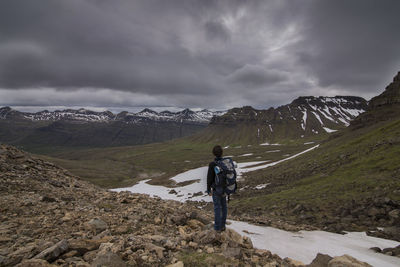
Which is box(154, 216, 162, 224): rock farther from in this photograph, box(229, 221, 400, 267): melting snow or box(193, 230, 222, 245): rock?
box(229, 221, 400, 267): melting snow

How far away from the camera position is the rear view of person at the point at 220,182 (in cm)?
909

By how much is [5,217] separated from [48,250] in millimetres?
4985

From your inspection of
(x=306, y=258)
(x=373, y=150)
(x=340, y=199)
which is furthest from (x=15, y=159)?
(x=373, y=150)

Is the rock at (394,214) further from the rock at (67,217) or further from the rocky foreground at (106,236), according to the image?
the rock at (67,217)

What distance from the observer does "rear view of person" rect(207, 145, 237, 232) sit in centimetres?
909

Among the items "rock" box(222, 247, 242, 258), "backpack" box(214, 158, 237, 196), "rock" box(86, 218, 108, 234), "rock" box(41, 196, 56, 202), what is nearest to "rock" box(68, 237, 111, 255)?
"rock" box(86, 218, 108, 234)

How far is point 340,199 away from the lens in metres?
26.1

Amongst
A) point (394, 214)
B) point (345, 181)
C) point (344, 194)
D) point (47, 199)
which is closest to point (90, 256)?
point (47, 199)

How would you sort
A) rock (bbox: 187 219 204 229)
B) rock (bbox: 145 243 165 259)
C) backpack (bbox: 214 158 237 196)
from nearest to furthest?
rock (bbox: 145 243 165 259), backpack (bbox: 214 158 237 196), rock (bbox: 187 219 204 229)

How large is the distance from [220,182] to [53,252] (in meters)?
6.04

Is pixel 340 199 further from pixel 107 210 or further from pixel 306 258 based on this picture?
pixel 107 210

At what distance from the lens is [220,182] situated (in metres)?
9.02

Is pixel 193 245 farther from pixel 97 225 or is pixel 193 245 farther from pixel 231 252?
pixel 97 225

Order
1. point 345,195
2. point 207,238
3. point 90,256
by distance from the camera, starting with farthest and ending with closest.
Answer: point 345,195, point 207,238, point 90,256
